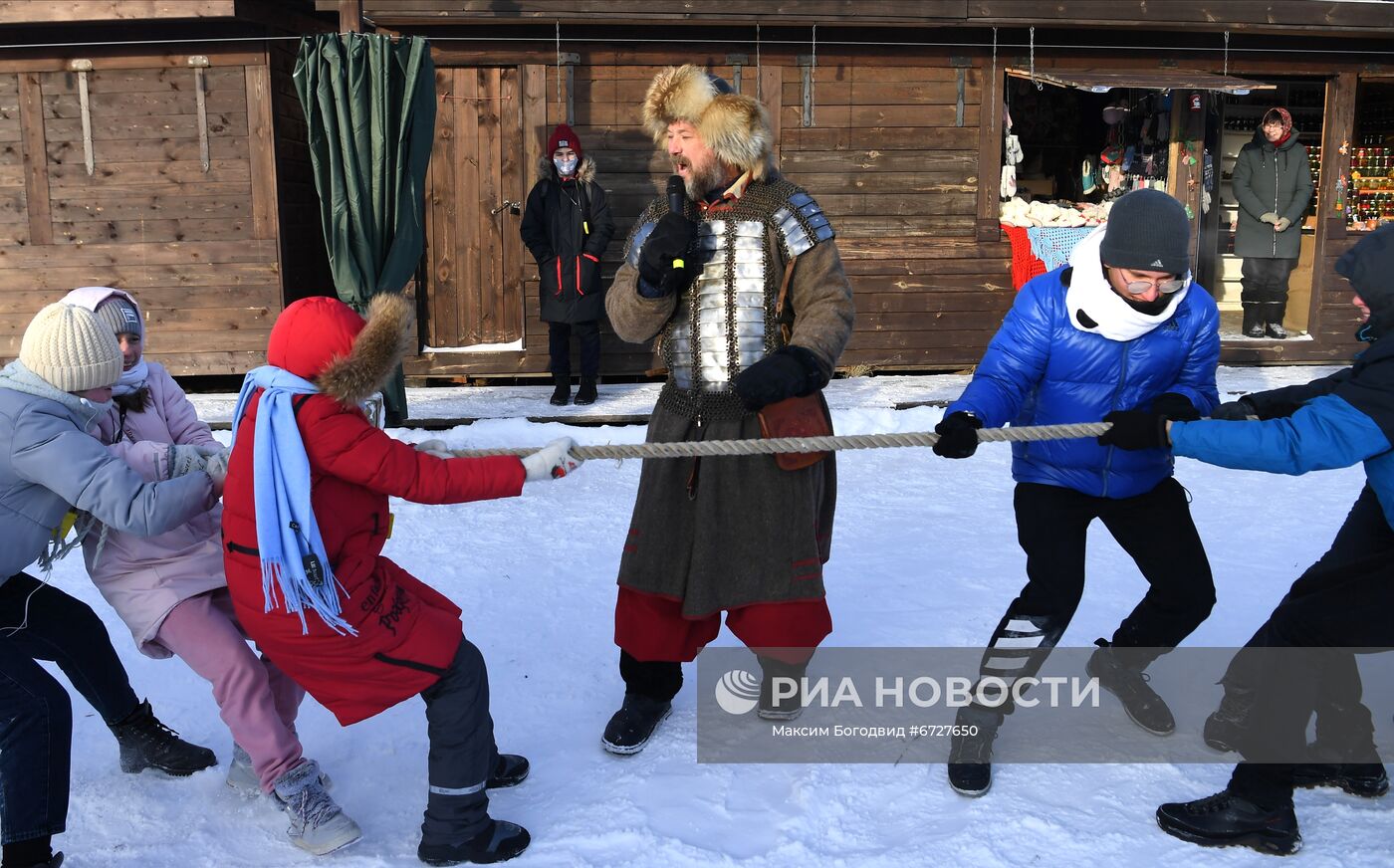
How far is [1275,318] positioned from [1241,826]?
25.7 ft

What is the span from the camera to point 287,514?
90.9 inches

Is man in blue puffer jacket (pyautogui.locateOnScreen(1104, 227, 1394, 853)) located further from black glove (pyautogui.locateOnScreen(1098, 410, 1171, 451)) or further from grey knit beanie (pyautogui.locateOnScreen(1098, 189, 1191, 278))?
grey knit beanie (pyautogui.locateOnScreen(1098, 189, 1191, 278))

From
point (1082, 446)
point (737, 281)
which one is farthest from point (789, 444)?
point (1082, 446)

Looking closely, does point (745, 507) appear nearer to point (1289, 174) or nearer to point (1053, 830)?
point (1053, 830)

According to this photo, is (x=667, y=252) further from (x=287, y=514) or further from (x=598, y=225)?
(x=598, y=225)

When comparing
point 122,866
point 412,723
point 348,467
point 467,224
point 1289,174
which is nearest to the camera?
point 348,467

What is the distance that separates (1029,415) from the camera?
9.71 feet

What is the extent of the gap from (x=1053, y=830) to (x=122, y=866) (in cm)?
207

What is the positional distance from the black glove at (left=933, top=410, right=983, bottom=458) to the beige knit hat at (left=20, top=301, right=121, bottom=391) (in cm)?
185

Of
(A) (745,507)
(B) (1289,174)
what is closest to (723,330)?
(A) (745,507)

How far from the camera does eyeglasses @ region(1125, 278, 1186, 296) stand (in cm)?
265

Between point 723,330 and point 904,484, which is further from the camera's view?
point 904,484

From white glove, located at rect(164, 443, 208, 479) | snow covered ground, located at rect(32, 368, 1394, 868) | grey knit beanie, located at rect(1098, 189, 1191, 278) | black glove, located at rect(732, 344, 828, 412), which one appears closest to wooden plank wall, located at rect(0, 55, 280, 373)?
snow covered ground, located at rect(32, 368, 1394, 868)

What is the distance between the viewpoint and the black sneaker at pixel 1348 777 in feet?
8.98
